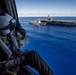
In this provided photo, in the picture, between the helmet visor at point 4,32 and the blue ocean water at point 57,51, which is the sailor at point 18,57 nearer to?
the helmet visor at point 4,32

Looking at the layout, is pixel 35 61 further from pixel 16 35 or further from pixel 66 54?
pixel 66 54

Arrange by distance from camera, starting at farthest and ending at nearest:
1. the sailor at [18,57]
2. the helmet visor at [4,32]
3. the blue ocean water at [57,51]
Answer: the blue ocean water at [57,51] → the helmet visor at [4,32] → the sailor at [18,57]

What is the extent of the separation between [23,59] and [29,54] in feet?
0.16

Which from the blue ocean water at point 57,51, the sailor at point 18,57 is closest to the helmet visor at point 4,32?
the sailor at point 18,57

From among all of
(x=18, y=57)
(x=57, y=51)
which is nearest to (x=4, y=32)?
(x=18, y=57)

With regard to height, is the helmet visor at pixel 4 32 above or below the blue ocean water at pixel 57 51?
above

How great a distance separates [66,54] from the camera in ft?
35.5

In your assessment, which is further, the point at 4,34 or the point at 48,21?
the point at 48,21

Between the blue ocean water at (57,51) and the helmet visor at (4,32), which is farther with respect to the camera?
the blue ocean water at (57,51)

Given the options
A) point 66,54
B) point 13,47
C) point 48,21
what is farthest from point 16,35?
point 48,21

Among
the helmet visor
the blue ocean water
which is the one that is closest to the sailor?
the helmet visor

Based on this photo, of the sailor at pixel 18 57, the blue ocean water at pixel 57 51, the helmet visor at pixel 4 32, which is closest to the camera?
the sailor at pixel 18 57

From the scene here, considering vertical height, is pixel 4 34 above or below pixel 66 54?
above

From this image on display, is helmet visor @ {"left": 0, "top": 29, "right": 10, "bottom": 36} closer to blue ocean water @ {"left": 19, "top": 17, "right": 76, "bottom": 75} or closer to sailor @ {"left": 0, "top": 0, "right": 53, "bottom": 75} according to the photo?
sailor @ {"left": 0, "top": 0, "right": 53, "bottom": 75}
